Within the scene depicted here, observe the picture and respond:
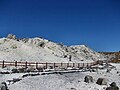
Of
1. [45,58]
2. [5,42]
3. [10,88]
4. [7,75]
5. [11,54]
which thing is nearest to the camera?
[10,88]

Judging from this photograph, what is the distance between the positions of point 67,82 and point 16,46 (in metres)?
49.4

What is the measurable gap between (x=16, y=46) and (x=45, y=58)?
984cm

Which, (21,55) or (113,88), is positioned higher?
(21,55)

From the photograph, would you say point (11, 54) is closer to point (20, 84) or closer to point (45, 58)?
point (45, 58)

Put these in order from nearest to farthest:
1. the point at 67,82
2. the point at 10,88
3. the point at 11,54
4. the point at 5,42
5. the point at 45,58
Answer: the point at 10,88
the point at 67,82
the point at 11,54
the point at 45,58
the point at 5,42

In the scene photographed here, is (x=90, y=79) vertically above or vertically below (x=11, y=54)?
below

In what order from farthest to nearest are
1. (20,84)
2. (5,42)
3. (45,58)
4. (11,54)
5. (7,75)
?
(5,42)
(45,58)
(11,54)
(7,75)
(20,84)

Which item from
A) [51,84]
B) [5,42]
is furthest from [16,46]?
[51,84]

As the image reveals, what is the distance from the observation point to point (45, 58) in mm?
79375

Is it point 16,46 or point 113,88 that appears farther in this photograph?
point 16,46

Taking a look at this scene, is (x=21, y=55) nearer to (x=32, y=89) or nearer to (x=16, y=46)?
(x=16, y=46)

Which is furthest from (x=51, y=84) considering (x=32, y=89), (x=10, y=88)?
(x=10, y=88)

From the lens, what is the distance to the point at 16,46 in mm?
82438

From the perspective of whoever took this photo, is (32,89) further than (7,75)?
No
